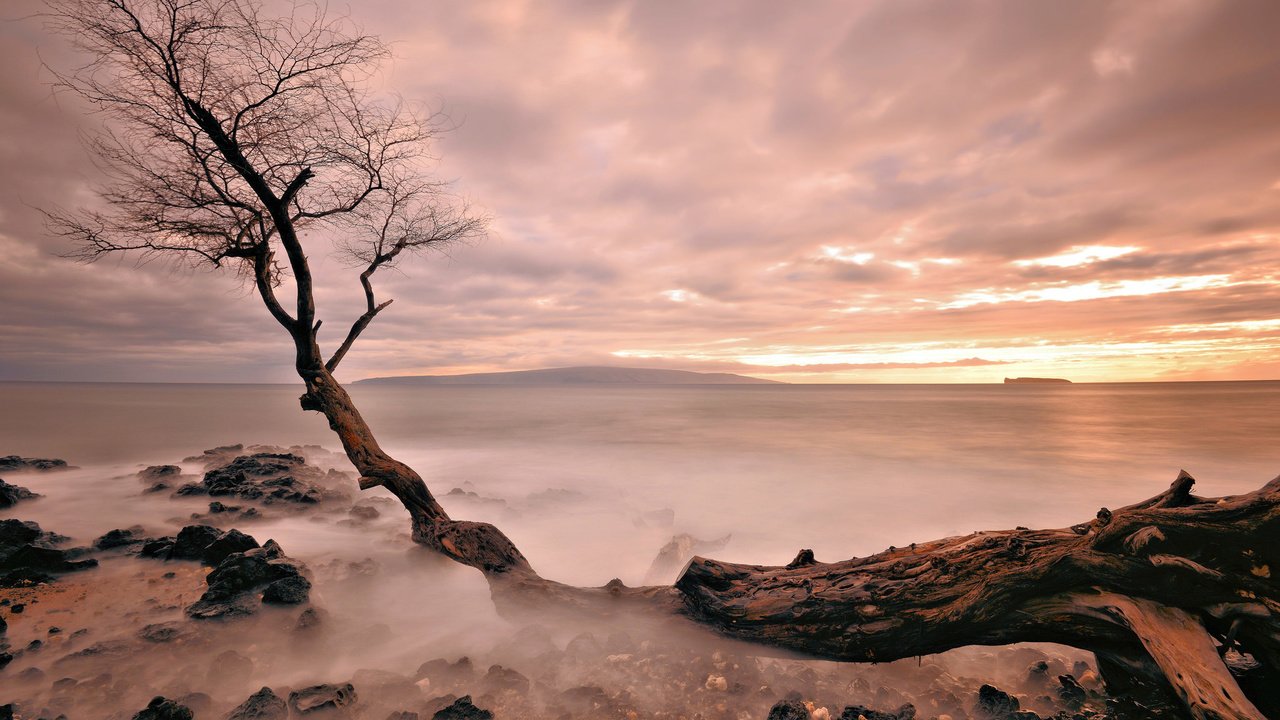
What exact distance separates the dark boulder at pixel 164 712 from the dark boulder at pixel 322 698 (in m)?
0.67

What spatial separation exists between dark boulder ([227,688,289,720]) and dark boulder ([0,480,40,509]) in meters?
11.6

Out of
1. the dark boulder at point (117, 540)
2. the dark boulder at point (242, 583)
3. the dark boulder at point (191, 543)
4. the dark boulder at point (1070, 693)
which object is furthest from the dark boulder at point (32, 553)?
the dark boulder at point (1070, 693)

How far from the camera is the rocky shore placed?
4.02 m

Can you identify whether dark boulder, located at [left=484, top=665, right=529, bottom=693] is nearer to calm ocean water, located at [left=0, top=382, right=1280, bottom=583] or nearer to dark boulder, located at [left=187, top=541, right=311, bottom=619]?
dark boulder, located at [left=187, top=541, right=311, bottom=619]

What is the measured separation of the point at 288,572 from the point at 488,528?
2.47 metres

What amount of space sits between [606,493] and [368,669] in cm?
1023

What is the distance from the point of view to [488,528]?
6.89m

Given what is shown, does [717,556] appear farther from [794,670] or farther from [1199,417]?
[1199,417]

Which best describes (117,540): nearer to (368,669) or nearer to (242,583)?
(242,583)

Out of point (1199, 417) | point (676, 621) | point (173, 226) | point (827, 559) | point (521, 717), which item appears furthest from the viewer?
point (1199, 417)

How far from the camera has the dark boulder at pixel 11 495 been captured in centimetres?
1003

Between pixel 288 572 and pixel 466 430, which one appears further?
pixel 466 430

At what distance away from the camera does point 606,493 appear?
1488 centimetres

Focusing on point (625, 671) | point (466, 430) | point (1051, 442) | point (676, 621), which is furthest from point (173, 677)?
point (1051, 442)
